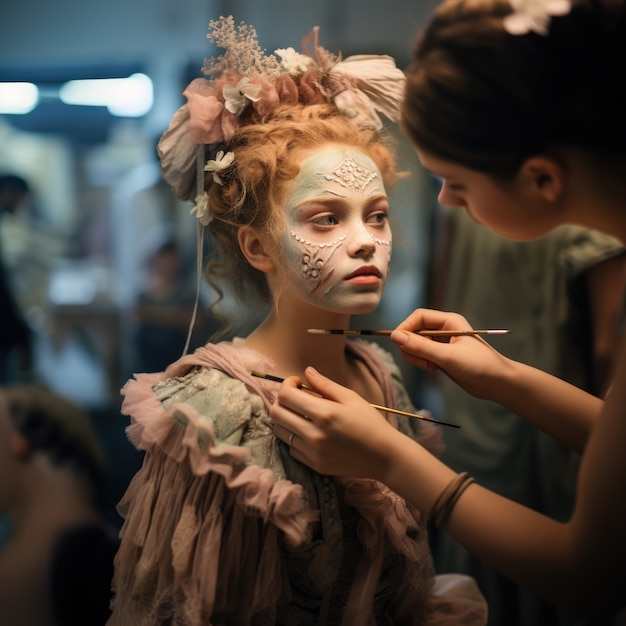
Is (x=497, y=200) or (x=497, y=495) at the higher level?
(x=497, y=200)

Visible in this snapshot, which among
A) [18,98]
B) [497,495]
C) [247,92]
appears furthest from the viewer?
[18,98]

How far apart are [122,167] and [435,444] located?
2.62 ft

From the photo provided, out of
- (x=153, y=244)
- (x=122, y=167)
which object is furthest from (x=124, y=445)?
(x=122, y=167)

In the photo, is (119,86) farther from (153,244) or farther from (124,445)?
(124,445)

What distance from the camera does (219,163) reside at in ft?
3.57

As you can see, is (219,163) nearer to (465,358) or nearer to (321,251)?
(321,251)

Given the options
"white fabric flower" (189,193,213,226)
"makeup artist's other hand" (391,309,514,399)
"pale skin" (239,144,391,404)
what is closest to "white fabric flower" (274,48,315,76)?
"pale skin" (239,144,391,404)

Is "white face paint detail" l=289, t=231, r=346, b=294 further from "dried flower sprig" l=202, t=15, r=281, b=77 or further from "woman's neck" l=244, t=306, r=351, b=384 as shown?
"dried flower sprig" l=202, t=15, r=281, b=77

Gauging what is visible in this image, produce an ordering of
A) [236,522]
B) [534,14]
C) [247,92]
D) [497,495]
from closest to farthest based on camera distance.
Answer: [534,14] → [497,495] → [236,522] → [247,92]

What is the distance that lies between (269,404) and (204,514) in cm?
19

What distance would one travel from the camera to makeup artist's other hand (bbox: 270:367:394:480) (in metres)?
0.88

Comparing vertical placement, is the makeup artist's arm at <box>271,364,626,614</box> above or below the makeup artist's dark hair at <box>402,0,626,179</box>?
below

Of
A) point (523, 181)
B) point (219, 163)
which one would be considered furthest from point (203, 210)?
point (523, 181)

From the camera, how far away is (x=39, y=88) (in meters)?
1.24
